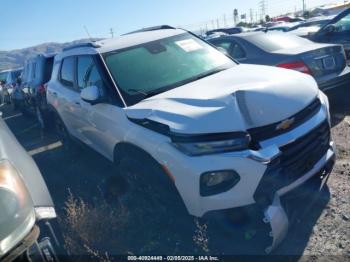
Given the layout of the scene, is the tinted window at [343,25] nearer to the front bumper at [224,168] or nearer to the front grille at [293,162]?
the front grille at [293,162]

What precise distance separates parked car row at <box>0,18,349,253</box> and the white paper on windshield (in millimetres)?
15

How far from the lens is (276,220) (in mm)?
2730

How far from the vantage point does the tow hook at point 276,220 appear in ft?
8.88

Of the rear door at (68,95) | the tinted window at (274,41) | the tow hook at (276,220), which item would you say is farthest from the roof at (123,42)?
the tow hook at (276,220)

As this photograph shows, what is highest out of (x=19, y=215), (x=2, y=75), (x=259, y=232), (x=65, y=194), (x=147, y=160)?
(x=19, y=215)

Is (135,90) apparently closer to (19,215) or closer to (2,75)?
(19,215)

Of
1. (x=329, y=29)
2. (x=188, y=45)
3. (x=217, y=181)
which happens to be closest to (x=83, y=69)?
(x=188, y=45)

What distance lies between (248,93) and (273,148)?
0.57 metres

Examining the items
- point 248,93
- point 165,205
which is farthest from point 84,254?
point 248,93

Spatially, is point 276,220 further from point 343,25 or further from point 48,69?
point 48,69

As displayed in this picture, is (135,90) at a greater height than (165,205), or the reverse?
(135,90)

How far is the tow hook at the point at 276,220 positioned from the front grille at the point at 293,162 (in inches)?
2.6

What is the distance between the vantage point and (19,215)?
2.03m

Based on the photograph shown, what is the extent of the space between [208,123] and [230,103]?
295mm
